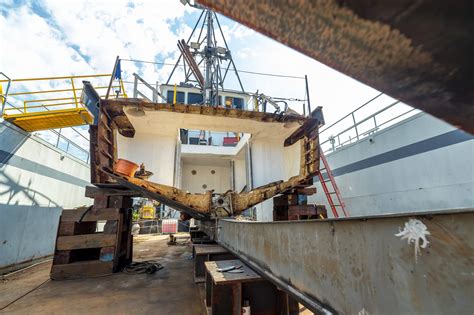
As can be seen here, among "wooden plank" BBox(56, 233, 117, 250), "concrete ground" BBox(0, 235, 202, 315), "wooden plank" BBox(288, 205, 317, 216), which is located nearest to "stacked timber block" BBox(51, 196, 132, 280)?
"wooden plank" BBox(56, 233, 117, 250)

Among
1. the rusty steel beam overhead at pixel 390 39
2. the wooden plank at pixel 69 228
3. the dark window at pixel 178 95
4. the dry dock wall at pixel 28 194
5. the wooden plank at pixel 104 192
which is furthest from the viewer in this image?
the dark window at pixel 178 95

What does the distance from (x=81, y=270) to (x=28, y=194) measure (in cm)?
276

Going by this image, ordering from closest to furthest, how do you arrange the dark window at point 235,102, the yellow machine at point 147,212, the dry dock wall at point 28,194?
the dry dock wall at point 28,194, the yellow machine at point 147,212, the dark window at point 235,102

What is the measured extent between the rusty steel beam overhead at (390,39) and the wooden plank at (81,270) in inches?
A: 171

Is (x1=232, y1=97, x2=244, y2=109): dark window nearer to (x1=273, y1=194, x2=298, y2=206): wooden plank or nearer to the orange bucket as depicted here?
(x1=273, y1=194, x2=298, y2=206): wooden plank

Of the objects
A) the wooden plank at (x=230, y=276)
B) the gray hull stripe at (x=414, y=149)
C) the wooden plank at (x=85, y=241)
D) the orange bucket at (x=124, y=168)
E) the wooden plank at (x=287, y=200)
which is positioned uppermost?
the gray hull stripe at (x=414, y=149)

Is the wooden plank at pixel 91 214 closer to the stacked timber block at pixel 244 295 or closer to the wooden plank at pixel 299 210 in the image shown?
the stacked timber block at pixel 244 295

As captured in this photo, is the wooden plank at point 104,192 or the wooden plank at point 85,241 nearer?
the wooden plank at point 85,241

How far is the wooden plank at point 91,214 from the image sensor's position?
3801 mm

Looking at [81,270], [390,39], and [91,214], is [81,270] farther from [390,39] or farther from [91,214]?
[390,39]

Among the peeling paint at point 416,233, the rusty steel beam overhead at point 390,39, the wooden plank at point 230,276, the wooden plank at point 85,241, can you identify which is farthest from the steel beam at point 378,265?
the wooden plank at point 85,241

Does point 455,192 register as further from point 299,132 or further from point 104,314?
point 104,314

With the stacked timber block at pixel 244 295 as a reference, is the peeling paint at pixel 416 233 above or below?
above

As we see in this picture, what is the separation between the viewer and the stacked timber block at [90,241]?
141 inches
